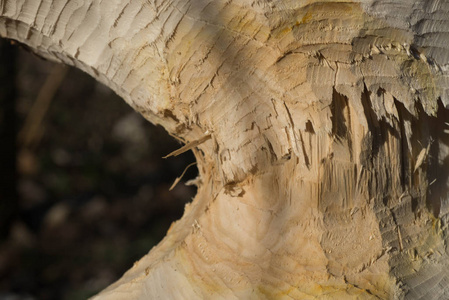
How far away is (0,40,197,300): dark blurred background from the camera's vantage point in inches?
127

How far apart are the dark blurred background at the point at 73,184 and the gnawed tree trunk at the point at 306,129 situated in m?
2.41

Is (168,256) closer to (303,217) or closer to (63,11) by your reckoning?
(303,217)

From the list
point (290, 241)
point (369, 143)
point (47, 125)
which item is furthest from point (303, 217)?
point (47, 125)

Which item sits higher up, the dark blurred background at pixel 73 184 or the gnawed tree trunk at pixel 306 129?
the dark blurred background at pixel 73 184

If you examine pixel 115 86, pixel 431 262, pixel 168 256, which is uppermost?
pixel 115 86

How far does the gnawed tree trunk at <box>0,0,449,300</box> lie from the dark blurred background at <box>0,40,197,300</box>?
94.8 inches

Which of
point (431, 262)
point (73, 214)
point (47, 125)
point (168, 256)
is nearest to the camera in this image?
point (431, 262)

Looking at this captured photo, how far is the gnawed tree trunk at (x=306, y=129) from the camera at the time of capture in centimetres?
82

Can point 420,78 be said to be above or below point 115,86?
below

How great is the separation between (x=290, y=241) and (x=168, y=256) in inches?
11.6

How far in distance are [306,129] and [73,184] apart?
10.2 ft

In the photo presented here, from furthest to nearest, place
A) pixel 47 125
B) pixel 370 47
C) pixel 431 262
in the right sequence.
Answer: pixel 47 125
pixel 431 262
pixel 370 47

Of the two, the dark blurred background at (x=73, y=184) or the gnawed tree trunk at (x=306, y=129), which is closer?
the gnawed tree trunk at (x=306, y=129)

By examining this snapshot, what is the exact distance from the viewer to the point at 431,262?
0.92 m
